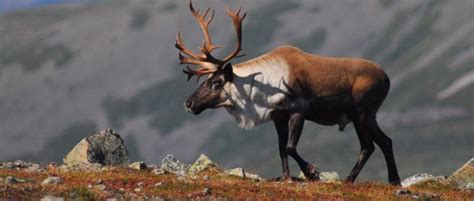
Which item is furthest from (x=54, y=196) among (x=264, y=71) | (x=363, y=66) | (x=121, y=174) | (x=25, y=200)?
(x=363, y=66)

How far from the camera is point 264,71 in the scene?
85.8 feet

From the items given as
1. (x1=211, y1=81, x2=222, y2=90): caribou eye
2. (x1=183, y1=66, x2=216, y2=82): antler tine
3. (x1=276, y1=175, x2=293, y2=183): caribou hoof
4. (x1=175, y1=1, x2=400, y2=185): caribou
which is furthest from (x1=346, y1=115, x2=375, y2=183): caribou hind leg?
(x1=183, y1=66, x2=216, y2=82): antler tine

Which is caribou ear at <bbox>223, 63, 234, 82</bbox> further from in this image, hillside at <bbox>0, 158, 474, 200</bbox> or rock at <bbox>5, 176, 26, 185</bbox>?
rock at <bbox>5, 176, 26, 185</bbox>

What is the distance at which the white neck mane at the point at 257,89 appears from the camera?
25844mm

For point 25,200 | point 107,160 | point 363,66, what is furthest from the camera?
point 107,160

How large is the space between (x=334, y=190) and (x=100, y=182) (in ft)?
18.1

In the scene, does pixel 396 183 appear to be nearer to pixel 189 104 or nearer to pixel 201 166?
pixel 189 104

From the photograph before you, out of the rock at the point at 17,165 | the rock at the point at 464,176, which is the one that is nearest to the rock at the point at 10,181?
the rock at the point at 17,165

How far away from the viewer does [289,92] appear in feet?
84.2

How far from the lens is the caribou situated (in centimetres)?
2581

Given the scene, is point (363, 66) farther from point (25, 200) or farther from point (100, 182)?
point (25, 200)

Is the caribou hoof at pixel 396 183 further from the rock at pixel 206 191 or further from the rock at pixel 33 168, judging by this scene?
the rock at pixel 33 168

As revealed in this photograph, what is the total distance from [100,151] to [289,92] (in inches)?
384

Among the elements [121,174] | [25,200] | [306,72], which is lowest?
[25,200]
